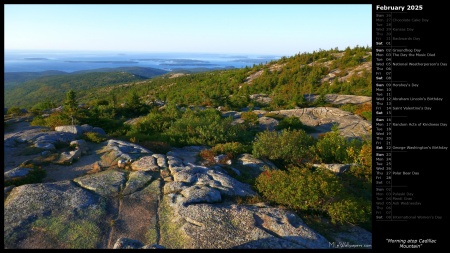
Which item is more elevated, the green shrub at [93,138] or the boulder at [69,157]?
the green shrub at [93,138]

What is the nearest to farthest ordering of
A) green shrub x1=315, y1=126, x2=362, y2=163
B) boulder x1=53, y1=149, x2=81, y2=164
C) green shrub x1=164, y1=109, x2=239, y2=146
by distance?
boulder x1=53, y1=149, x2=81, y2=164 → green shrub x1=315, y1=126, x2=362, y2=163 → green shrub x1=164, y1=109, x2=239, y2=146

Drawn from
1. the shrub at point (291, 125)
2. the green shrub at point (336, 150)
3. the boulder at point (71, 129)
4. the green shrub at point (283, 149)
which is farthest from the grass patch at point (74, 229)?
the shrub at point (291, 125)

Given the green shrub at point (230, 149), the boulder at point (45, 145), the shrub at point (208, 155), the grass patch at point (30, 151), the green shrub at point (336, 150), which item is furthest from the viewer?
the green shrub at point (230, 149)

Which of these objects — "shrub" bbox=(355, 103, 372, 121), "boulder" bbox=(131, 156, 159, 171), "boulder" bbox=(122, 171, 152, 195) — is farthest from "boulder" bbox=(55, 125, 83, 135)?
"shrub" bbox=(355, 103, 372, 121)

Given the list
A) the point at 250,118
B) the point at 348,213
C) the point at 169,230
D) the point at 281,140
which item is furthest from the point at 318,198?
the point at 250,118

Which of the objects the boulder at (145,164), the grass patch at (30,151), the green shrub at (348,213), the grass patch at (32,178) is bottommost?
the green shrub at (348,213)

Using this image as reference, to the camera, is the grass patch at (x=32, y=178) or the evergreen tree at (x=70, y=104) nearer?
the grass patch at (x=32, y=178)

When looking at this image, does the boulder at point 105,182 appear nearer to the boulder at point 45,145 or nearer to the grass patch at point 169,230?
the grass patch at point 169,230

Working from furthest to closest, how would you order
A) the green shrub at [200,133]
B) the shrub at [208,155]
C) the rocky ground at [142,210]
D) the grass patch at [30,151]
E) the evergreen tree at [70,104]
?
the evergreen tree at [70,104], the green shrub at [200,133], the shrub at [208,155], the grass patch at [30,151], the rocky ground at [142,210]

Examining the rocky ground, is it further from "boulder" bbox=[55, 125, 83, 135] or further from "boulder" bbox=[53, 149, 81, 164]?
"boulder" bbox=[55, 125, 83, 135]
